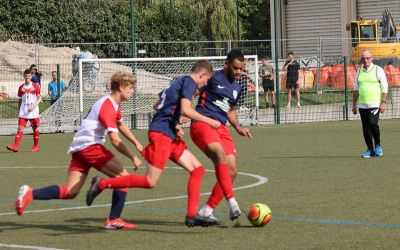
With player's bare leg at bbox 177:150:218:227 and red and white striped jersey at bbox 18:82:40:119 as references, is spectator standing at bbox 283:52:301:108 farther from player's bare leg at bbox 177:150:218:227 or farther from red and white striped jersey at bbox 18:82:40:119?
player's bare leg at bbox 177:150:218:227

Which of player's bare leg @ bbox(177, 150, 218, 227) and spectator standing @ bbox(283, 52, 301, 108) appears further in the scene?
spectator standing @ bbox(283, 52, 301, 108)

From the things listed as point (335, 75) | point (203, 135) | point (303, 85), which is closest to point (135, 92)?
point (303, 85)

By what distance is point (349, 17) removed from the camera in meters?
68.1

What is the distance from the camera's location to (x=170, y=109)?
1102 cm

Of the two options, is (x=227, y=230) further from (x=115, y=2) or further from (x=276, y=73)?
(x=115, y=2)

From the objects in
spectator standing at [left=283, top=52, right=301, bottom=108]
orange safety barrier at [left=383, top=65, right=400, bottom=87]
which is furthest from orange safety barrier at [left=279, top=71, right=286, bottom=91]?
orange safety barrier at [left=383, top=65, right=400, bottom=87]

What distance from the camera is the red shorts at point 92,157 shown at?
10.8 meters

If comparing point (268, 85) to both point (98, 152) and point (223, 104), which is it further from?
point (98, 152)

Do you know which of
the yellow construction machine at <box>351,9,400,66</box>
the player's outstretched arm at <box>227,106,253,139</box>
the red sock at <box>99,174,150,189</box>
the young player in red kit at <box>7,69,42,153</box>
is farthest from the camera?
the yellow construction machine at <box>351,9,400,66</box>

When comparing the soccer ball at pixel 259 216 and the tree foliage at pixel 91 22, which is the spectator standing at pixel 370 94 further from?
the tree foliage at pixel 91 22

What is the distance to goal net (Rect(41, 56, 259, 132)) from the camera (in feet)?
102

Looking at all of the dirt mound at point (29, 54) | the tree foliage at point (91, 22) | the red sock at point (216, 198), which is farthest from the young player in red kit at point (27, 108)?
the tree foliage at point (91, 22)

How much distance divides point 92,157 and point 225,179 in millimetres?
1402

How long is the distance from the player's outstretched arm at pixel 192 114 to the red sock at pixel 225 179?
46 cm
